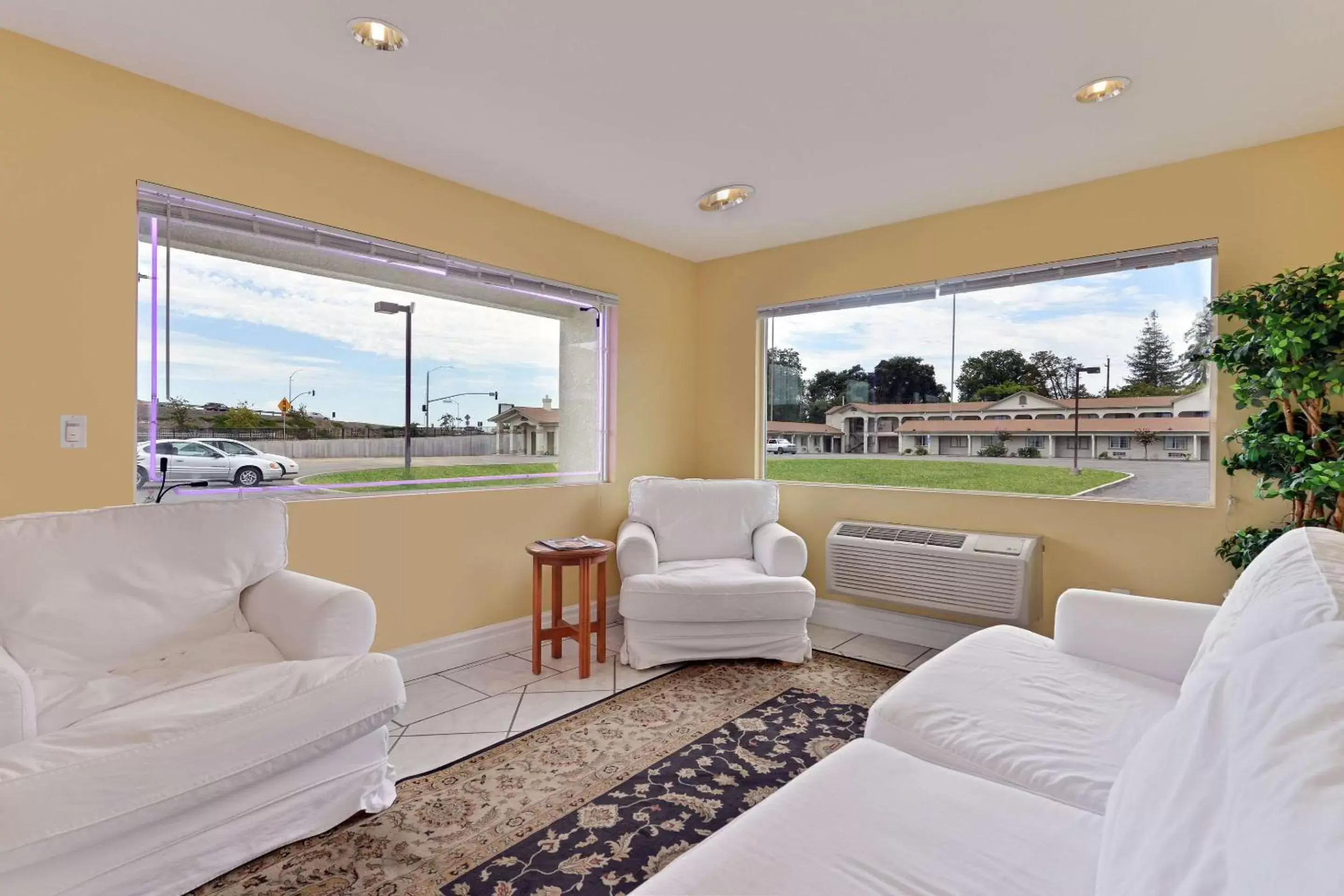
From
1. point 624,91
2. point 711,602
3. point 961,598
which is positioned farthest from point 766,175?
point 961,598

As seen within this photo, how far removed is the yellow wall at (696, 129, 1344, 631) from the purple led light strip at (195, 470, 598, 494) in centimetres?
154

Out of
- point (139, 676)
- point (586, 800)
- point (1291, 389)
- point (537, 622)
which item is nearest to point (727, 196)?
point (537, 622)

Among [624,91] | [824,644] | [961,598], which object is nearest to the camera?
[624,91]

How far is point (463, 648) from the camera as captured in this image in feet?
10.7

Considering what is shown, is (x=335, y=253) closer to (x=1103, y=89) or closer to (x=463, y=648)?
(x=463, y=648)

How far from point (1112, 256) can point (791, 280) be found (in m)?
1.76

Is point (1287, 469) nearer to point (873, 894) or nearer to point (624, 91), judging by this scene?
point (873, 894)

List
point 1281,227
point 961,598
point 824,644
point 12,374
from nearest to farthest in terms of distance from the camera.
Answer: point 12,374, point 1281,227, point 961,598, point 824,644

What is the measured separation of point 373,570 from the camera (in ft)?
9.77

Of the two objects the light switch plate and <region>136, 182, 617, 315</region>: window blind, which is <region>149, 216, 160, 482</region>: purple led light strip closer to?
<region>136, 182, 617, 315</region>: window blind

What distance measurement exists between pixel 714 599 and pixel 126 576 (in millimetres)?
2243

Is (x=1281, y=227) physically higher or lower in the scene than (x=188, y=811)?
higher

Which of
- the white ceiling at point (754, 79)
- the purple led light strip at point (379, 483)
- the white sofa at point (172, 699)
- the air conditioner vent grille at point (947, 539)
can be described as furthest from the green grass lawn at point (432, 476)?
the air conditioner vent grille at point (947, 539)

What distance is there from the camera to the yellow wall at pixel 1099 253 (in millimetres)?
2740
